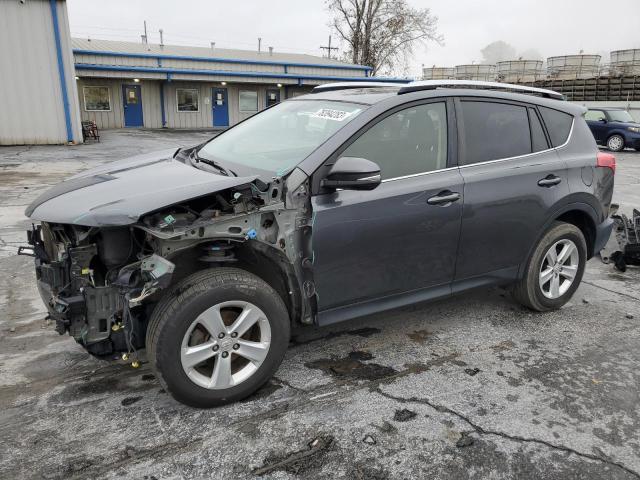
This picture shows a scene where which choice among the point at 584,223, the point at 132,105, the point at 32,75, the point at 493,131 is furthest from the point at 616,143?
the point at 132,105

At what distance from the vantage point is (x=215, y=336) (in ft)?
8.79

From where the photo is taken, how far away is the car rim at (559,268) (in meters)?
4.05

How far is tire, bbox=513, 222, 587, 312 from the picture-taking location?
3947 millimetres

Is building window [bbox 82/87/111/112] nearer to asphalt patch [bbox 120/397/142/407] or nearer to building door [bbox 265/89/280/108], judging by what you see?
building door [bbox 265/89/280/108]

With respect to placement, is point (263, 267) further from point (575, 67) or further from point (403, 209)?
point (575, 67)

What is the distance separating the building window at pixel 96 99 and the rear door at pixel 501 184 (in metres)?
25.6

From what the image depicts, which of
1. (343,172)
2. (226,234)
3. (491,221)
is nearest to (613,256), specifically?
(491,221)

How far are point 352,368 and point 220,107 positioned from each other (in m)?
27.1

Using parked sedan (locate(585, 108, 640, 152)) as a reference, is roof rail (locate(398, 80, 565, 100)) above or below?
above

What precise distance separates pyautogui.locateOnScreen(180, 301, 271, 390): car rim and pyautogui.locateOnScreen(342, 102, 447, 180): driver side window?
3.70 ft

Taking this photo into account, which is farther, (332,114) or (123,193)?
(332,114)

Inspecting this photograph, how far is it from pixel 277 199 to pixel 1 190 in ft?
27.9

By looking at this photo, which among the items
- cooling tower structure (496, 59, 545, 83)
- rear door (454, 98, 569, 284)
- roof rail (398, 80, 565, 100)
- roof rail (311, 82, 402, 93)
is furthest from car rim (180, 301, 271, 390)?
cooling tower structure (496, 59, 545, 83)

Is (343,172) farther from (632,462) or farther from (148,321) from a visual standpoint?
(632,462)
